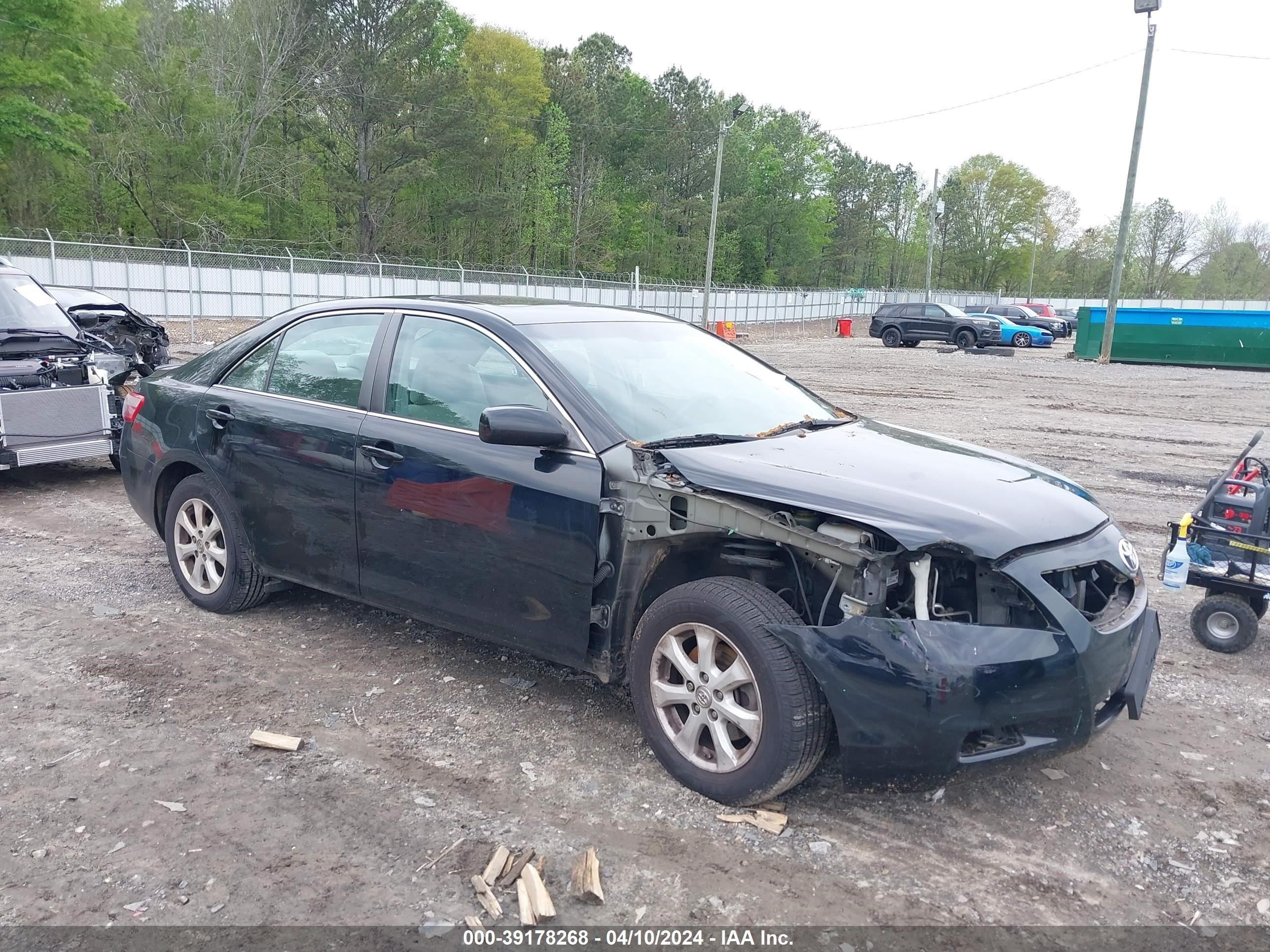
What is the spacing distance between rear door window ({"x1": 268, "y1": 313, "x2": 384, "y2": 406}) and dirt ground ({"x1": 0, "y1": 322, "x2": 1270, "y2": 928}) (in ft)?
4.07

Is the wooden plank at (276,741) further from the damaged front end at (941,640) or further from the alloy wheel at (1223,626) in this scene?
the alloy wheel at (1223,626)

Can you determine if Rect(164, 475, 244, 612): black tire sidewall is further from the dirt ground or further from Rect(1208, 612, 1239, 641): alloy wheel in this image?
Rect(1208, 612, 1239, 641): alloy wheel

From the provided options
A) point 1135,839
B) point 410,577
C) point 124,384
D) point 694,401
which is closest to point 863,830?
point 1135,839

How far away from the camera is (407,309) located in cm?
444

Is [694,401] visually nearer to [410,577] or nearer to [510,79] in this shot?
[410,577]

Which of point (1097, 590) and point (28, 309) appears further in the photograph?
point (28, 309)

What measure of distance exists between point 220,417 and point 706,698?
2.99 m

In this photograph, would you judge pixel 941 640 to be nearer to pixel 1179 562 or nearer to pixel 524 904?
pixel 524 904

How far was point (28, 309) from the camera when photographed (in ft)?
28.3

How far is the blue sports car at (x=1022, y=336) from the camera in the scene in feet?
123

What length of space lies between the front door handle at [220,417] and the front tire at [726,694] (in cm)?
258

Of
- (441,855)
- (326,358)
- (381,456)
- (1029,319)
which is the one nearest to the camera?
(441,855)

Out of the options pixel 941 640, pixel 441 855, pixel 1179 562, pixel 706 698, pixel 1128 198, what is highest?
pixel 1128 198

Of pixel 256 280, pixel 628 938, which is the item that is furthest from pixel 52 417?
pixel 256 280
